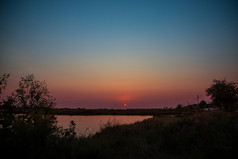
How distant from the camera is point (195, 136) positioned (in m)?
10.1

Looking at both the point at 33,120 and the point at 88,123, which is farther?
the point at 88,123

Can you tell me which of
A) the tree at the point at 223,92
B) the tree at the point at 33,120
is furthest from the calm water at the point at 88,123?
the tree at the point at 223,92

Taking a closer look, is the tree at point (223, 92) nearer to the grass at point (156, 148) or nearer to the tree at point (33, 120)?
the grass at point (156, 148)

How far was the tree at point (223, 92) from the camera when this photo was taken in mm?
38844

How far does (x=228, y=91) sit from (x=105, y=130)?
1454 inches

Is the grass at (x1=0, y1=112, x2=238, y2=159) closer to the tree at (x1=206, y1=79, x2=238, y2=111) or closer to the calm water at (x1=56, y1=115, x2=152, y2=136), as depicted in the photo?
the calm water at (x1=56, y1=115, x2=152, y2=136)

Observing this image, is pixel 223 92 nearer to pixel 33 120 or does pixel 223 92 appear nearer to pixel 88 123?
pixel 88 123

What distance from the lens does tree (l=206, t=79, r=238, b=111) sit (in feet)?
127

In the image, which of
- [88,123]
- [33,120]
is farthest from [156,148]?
[88,123]

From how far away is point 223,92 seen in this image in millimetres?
38938

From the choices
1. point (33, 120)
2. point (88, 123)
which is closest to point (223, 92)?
point (88, 123)

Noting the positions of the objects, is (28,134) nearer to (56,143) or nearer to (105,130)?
(56,143)

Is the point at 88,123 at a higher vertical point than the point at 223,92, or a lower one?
lower

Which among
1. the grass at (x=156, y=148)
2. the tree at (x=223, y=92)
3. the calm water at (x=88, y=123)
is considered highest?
the tree at (x=223, y=92)
